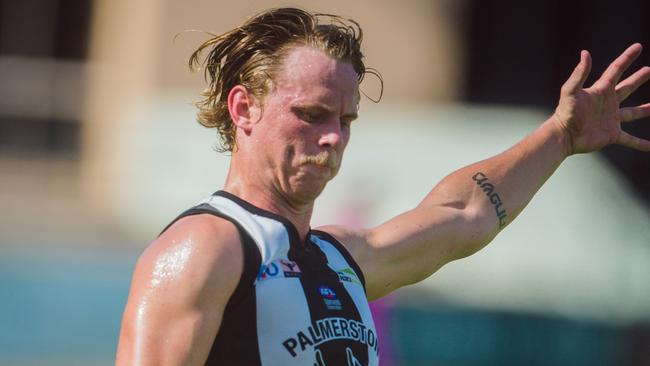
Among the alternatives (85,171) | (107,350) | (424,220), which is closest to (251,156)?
(424,220)

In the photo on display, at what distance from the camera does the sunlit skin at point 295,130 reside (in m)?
3.38

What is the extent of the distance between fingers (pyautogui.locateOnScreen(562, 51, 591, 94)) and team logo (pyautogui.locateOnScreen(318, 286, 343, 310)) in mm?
1318

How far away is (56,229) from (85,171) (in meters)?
1.18

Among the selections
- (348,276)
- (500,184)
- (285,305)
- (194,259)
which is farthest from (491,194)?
(194,259)

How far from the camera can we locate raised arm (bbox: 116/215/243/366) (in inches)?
118

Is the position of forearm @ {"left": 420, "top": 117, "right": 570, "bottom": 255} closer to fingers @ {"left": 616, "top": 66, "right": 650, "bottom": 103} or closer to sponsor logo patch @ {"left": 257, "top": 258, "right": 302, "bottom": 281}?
fingers @ {"left": 616, "top": 66, "right": 650, "bottom": 103}

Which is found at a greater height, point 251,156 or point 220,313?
point 251,156

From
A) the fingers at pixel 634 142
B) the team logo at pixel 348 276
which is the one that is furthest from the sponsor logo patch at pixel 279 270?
the fingers at pixel 634 142

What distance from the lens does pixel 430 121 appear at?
1291 cm

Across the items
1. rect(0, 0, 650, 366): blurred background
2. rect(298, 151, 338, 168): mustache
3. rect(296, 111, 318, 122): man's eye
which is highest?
rect(296, 111, 318, 122): man's eye

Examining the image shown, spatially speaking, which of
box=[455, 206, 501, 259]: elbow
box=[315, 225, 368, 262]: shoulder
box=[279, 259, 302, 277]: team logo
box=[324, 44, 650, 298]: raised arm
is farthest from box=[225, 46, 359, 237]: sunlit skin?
box=[455, 206, 501, 259]: elbow

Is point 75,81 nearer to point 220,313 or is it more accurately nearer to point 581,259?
point 581,259

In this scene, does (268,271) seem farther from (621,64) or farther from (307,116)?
(621,64)

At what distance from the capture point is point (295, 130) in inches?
133
